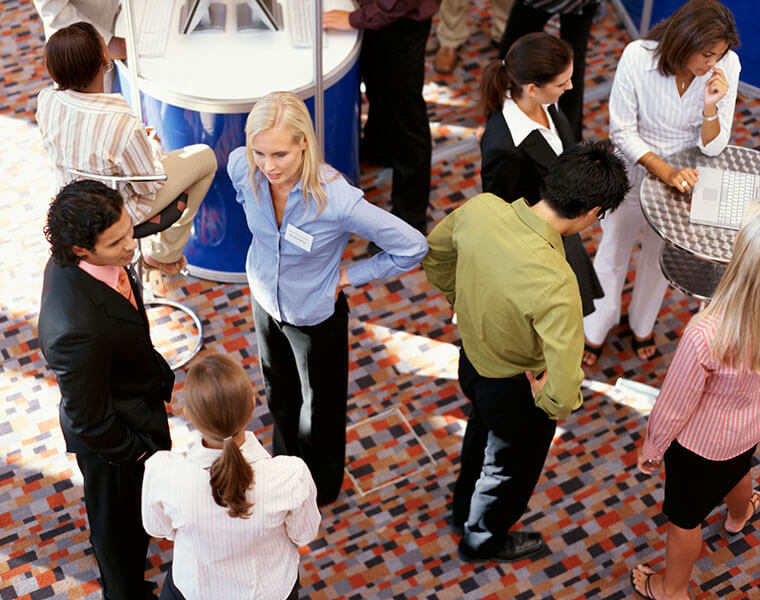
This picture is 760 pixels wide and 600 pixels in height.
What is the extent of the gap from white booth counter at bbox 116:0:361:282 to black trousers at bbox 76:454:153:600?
1620mm

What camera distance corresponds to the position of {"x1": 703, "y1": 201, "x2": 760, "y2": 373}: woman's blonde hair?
2.57m

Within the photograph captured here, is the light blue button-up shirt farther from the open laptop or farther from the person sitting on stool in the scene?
the open laptop

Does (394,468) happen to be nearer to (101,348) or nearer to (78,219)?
(101,348)

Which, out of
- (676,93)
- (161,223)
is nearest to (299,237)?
(161,223)

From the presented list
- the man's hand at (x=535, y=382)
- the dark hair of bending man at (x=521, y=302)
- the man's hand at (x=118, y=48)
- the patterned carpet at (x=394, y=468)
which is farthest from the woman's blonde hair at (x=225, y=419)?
the man's hand at (x=118, y=48)

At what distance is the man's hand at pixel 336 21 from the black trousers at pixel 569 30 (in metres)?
0.98

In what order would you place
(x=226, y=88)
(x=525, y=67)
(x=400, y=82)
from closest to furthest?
(x=525, y=67)
(x=226, y=88)
(x=400, y=82)

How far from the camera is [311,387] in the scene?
3416mm

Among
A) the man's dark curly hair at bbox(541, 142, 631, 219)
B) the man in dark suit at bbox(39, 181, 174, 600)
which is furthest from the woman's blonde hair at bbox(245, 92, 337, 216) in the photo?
the man's dark curly hair at bbox(541, 142, 631, 219)

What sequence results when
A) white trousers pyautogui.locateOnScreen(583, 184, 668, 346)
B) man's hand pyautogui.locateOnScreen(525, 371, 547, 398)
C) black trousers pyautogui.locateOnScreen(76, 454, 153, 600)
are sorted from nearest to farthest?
man's hand pyautogui.locateOnScreen(525, 371, 547, 398)
black trousers pyautogui.locateOnScreen(76, 454, 153, 600)
white trousers pyautogui.locateOnScreen(583, 184, 668, 346)

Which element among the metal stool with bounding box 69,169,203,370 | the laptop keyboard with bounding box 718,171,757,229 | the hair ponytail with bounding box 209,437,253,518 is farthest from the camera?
the laptop keyboard with bounding box 718,171,757,229

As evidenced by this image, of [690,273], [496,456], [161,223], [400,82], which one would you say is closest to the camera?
[496,456]

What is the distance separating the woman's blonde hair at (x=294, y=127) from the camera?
279 cm

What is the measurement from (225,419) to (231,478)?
0.46 feet
